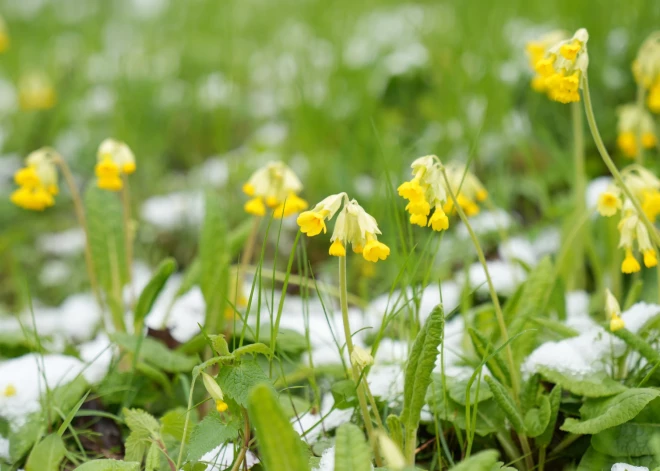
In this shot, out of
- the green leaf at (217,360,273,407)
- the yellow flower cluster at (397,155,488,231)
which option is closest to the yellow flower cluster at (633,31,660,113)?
Result: the yellow flower cluster at (397,155,488,231)

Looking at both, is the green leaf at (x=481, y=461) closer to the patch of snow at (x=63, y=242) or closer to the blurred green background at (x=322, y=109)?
the blurred green background at (x=322, y=109)

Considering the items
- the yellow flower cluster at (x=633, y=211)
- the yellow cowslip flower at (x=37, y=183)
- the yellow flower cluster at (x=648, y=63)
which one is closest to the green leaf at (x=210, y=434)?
the yellow flower cluster at (x=633, y=211)

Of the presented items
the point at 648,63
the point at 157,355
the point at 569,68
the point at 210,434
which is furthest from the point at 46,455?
the point at 648,63

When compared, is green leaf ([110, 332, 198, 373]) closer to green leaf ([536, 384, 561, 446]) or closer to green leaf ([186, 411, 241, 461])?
green leaf ([186, 411, 241, 461])

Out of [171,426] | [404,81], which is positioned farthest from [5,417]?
[404,81]

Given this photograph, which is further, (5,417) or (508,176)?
(508,176)

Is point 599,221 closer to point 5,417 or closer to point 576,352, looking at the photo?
point 576,352

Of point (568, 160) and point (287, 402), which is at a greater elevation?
point (568, 160)
